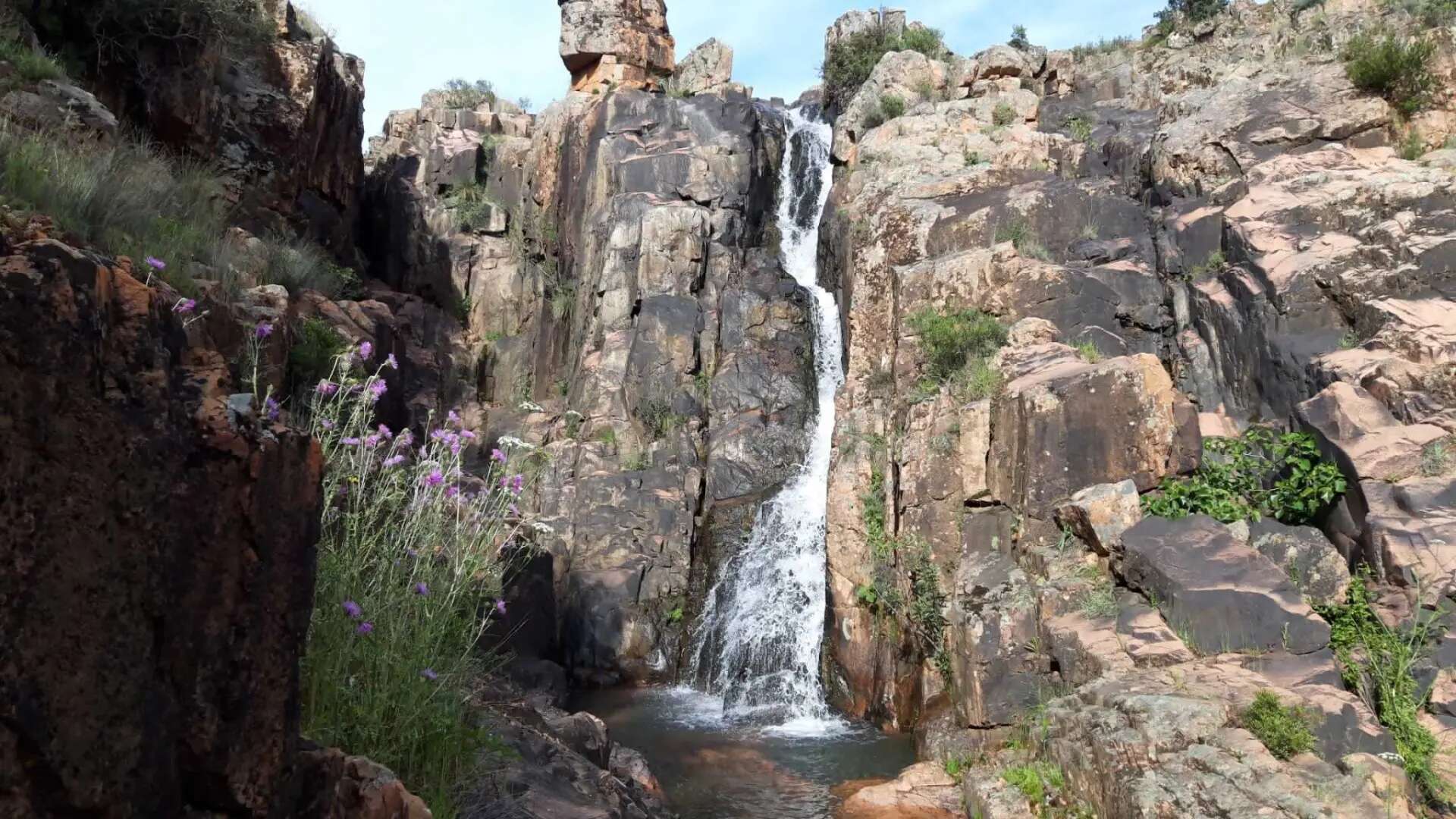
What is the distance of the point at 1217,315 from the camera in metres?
11.5

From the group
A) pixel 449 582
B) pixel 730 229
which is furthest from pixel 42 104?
pixel 730 229

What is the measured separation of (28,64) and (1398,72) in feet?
52.3

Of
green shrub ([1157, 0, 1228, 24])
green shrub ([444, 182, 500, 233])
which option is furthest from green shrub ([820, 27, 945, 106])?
green shrub ([444, 182, 500, 233])

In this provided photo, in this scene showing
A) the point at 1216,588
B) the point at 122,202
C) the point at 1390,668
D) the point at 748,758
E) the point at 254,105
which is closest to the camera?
the point at 122,202

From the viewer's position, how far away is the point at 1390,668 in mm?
7039

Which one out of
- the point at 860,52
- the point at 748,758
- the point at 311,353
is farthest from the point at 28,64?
the point at 860,52

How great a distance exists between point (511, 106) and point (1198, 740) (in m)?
30.7

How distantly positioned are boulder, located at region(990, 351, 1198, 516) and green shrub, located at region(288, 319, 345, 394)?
718cm

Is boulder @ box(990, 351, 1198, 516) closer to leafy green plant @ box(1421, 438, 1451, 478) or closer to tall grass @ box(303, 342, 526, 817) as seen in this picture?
leafy green plant @ box(1421, 438, 1451, 478)

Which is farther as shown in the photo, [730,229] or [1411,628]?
[730,229]

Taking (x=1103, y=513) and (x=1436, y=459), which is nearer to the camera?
(x=1436, y=459)

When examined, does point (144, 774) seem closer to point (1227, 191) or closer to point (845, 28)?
point (1227, 191)

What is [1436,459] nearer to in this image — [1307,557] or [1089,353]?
[1307,557]

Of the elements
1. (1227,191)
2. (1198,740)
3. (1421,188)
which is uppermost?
(1227,191)
